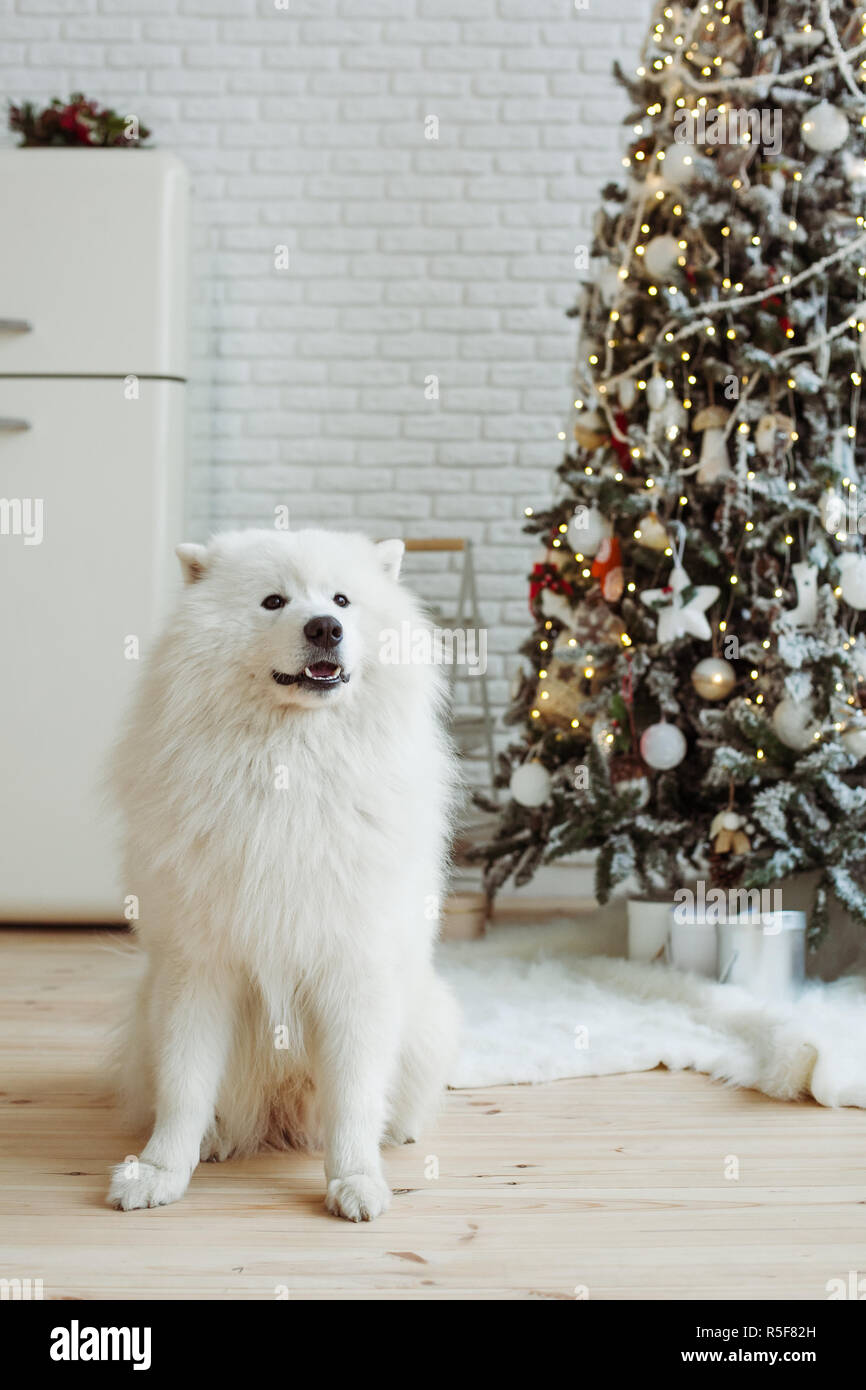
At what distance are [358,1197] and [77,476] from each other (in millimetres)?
2522

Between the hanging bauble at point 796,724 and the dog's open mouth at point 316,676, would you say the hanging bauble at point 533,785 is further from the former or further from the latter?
the dog's open mouth at point 316,676

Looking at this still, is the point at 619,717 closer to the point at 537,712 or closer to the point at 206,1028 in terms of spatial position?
the point at 537,712

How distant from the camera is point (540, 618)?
10.8 feet

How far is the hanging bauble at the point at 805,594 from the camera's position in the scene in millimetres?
2875

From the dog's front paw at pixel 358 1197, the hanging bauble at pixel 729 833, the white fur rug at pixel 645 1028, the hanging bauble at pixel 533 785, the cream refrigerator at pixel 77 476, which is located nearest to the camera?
the dog's front paw at pixel 358 1197

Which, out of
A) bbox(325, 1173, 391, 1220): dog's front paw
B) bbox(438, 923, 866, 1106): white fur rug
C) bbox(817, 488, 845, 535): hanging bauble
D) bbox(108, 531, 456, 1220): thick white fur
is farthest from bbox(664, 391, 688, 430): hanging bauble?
bbox(325, 1173, 391, 1220): dog's front paw

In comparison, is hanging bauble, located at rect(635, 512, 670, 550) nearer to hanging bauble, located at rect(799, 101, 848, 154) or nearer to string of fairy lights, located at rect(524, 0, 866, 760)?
string of fairy lights, located at rect(524, 0, 866, 760)

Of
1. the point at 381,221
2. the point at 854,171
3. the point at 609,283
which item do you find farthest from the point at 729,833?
the point at 381,221

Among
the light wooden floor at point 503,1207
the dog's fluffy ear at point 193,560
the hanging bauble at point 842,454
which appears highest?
the hanging bauble at point 842,454

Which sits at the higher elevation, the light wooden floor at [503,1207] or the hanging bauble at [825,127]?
the hanging bauble at [825,127]

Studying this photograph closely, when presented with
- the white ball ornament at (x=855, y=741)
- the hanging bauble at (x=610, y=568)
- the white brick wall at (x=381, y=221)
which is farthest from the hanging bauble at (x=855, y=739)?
the white brick wall at (x=381, y=221)

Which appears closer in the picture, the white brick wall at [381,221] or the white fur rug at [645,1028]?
the white fur rug at [645,1028]

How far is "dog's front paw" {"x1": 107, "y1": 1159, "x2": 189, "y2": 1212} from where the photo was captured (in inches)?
65.4
